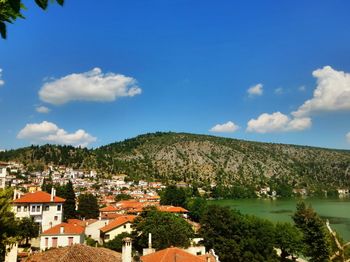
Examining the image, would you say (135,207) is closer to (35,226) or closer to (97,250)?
(35,226)

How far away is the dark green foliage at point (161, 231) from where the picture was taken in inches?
1665

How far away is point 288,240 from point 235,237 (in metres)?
9.05

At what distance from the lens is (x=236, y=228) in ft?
148

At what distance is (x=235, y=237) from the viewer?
43.8 metres

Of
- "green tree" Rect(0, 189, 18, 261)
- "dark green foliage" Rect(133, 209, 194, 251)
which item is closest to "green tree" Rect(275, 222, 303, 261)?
"dark green foliage" Rect(133, 209, 194, 251)

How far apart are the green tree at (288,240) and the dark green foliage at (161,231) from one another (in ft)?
40.8

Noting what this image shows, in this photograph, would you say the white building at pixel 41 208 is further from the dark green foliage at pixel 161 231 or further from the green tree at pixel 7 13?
the green tree at pixel 7 13

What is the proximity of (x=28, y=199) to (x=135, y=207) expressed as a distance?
4052 cm

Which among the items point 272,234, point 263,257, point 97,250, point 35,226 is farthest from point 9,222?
point 272,234

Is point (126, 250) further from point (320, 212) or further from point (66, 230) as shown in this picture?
point (320, 212)

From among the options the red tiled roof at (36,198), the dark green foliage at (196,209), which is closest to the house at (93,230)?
the red tiled roof at (36,198)

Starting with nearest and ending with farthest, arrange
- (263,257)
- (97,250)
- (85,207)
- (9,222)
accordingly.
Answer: (9,222)
(97,250)
(263,257)
(85,207)

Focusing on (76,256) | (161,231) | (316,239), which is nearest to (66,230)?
(161,231)

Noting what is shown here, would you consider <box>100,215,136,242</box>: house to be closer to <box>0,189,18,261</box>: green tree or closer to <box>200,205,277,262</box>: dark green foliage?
<box>200,205,277,262</box>: dark green foliage
